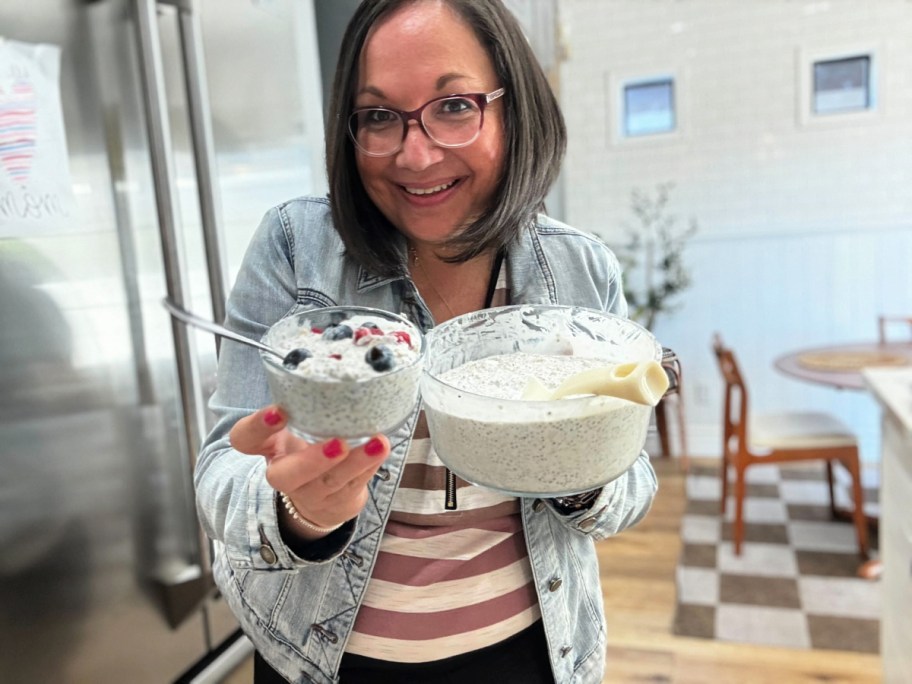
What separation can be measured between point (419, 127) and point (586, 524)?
1.76ft

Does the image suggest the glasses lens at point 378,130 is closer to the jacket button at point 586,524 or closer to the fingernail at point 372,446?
the fingernail at point 372,446

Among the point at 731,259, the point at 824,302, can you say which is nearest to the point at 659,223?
the point at 731,259

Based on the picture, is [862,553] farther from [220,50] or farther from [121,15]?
[121,15]

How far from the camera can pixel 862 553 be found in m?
2.79

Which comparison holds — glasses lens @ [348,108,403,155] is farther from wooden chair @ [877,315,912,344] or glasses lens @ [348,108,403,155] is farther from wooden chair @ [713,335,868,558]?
wooden chair @ [877,315,912,344]

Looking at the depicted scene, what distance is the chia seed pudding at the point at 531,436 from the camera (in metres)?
0.63

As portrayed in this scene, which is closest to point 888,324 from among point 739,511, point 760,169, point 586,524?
point 760,169

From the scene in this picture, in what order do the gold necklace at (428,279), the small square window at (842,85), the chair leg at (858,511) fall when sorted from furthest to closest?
1. the small square window at (842,85)
2. the chair leg at (858,511)
3. the gold necklace at (428,279)

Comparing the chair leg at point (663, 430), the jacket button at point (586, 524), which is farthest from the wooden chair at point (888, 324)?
the jacket button at point (586, 524)

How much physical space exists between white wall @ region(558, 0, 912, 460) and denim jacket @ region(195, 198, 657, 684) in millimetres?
3355

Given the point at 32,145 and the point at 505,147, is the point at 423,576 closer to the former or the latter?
the point at 505,147

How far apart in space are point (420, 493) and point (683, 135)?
369cm

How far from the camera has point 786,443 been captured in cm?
289

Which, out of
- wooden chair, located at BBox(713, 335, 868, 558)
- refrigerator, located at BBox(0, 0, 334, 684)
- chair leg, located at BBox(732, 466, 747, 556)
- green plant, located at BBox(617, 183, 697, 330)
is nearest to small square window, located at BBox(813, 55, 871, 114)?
green plant, located at BBox(617, 183, 697, 330)
